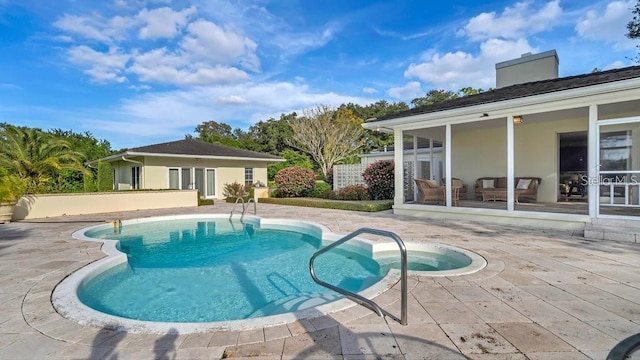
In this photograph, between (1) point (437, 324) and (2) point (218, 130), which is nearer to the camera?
(1) point (437, 324)

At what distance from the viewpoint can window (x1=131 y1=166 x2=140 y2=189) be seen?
18312 mm

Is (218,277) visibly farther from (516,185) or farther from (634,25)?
(634,25)

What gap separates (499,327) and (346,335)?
147 centimetres

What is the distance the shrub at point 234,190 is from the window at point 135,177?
16.0ft

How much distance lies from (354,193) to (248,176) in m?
8.56

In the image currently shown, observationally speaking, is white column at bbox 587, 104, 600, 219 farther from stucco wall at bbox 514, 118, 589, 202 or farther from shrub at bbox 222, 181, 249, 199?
shrub at bbox 222, 181, 249, 199

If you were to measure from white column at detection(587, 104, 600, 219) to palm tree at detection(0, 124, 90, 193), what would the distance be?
717 inches

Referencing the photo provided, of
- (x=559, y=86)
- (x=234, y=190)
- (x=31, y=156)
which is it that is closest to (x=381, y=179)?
(x=559, y=86)

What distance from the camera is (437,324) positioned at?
119 inches

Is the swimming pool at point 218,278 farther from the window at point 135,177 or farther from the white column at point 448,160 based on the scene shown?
the window at point 135,177

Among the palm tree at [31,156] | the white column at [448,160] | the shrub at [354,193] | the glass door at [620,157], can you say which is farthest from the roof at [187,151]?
the glass door at [620,157]

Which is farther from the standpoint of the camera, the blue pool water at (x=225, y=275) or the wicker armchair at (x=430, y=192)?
the wicker armchair at (x=430, y=192)

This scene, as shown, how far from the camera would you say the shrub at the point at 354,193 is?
1609cm

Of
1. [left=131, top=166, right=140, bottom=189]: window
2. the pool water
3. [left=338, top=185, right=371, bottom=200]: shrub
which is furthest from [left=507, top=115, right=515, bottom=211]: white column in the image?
[left=131, top=166, right=140, bottom=189]: window
